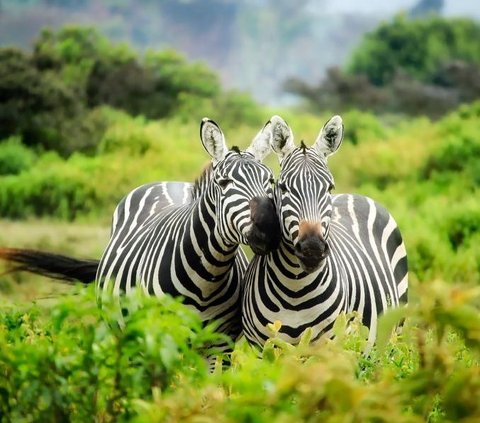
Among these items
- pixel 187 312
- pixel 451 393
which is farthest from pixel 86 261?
pixel 451 393

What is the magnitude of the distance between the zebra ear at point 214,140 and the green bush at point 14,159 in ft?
37.1

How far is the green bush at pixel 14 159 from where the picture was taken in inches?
635

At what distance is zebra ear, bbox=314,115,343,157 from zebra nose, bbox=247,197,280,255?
52 cm

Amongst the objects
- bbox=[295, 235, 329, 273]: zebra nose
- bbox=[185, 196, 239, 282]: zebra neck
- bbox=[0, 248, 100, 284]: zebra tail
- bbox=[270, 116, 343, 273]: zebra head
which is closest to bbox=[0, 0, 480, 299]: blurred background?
bbox=[0, 248, 100, 284]: zebra tail

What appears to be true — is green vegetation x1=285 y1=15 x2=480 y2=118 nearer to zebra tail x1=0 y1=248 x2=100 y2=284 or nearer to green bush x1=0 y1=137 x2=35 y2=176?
green bush x1=0 y1=137 x2=35 y2=176

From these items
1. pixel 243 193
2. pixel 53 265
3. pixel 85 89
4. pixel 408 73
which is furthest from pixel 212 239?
pixel 408 73

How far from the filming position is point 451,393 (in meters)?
2.46

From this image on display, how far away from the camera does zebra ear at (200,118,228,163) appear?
196 inches

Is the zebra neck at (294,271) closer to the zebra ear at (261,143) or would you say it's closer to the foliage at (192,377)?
the zebra ear at (261,143)

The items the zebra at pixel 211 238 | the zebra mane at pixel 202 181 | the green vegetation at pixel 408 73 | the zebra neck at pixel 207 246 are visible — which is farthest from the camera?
the green vegetation at pixel 408 73

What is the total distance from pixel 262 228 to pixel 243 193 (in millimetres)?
233

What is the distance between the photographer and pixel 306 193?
455 centimetres

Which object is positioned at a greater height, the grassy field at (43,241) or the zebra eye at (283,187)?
the zebra eye at (283,187)

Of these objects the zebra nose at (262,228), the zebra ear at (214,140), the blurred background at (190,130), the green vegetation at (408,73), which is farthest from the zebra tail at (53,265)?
the green vegetation at (408,73)
